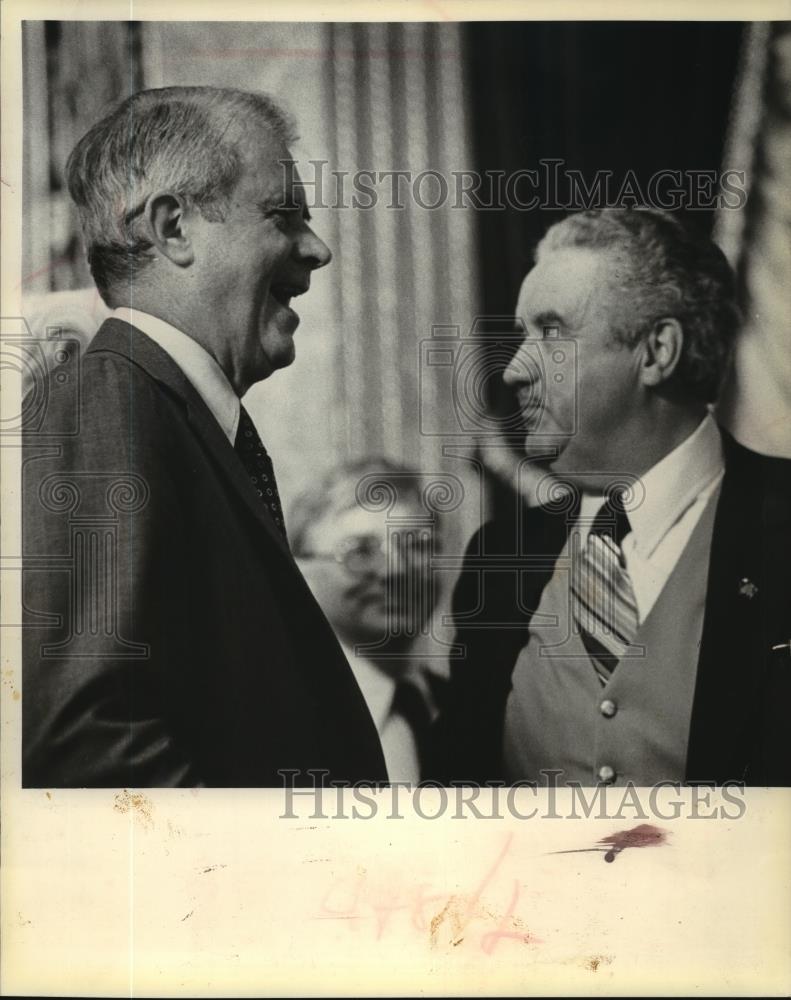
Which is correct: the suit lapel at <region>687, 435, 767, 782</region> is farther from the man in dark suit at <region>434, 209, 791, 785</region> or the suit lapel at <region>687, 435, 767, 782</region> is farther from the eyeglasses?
the eyeglasses

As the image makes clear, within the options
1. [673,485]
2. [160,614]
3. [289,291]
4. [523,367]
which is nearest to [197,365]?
[289,291]

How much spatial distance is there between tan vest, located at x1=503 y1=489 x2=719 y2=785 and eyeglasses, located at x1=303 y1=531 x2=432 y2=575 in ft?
1.41

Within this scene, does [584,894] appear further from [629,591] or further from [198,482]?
[198,482]

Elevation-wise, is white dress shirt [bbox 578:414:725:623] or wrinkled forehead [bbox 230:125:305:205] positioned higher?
wrinkled forehead [bbox 230:125:305:205]

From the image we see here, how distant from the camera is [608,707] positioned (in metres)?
3.40

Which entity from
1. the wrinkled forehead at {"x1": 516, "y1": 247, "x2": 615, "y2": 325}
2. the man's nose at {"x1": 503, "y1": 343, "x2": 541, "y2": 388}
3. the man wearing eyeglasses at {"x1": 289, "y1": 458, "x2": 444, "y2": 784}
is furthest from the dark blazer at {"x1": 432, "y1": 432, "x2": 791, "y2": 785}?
the wrinkled forehead at {"x1": 516, "y1": 247, "x2": 615, "y2": 325}

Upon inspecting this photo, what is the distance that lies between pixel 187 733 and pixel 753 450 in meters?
1.95

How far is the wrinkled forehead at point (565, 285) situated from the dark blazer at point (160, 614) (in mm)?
1034

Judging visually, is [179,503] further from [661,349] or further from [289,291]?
[661,349]

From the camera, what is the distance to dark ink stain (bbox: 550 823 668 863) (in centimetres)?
343

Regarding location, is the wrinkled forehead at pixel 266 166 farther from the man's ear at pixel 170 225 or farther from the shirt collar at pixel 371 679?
the shirt collar at pixel 371 679

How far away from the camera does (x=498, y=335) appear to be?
11.2 feet

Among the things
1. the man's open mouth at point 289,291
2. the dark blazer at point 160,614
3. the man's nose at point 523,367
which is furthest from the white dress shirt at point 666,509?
the man's open mouth at point 289,291

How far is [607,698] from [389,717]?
2.21 feet
